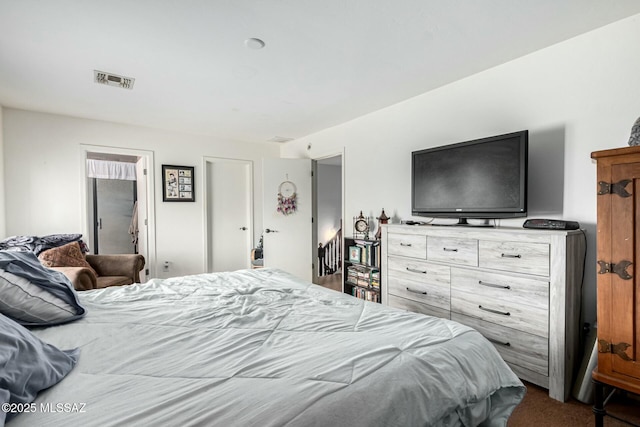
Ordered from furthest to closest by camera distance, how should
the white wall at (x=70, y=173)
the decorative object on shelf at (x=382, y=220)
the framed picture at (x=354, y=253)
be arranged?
1. the framed picture at (x=354, y=253)
2. the white wall at (x=70, y=173)
3. the decorative object on shelf at (x=382, y=220)

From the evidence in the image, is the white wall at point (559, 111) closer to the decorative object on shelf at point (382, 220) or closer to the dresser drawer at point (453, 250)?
the decorative object on shelf at point (382, 220)

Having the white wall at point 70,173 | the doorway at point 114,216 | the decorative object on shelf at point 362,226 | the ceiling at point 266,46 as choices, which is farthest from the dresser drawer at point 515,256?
the doorway at point 114,216

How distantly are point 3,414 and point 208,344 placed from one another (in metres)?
0.59

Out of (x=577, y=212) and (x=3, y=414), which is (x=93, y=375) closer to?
(x=3, y=414)

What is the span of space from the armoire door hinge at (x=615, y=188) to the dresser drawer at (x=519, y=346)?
1009 mm

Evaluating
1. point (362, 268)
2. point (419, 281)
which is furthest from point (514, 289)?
point (362, 268)

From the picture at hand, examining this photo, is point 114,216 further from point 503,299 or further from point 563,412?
point 563,412

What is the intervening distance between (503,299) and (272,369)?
1.84 metres

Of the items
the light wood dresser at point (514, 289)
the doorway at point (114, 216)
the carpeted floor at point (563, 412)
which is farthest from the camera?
the doorway at point (114, 216)

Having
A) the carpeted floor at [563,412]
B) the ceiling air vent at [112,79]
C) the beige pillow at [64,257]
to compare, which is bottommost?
the carpeted floor at [563,412]

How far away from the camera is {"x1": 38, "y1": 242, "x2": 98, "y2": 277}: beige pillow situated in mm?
3154

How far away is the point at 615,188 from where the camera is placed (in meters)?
1.53

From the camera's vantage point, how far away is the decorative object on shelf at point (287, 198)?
4.93 m

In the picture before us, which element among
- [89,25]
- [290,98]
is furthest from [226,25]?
[290,98]
